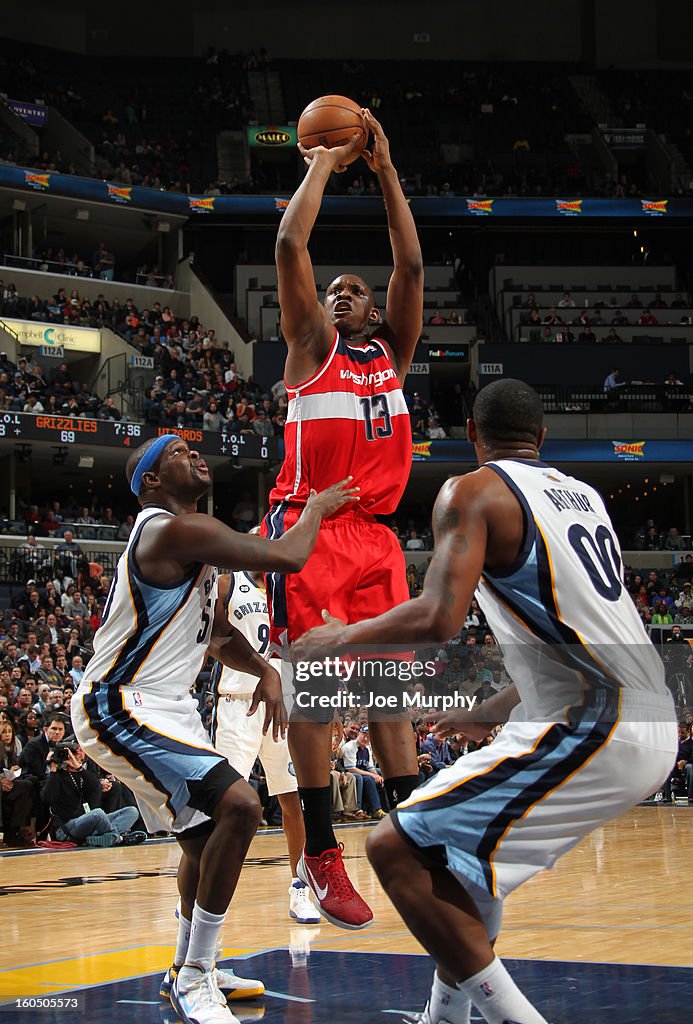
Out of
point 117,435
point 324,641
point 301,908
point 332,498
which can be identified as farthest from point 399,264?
point 117,435

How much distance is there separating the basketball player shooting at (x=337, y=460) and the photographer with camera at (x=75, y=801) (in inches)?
312

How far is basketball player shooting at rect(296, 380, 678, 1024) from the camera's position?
10.5 feet

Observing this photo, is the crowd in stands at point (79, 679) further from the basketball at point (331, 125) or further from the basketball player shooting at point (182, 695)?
the basketball at point (331, 125)

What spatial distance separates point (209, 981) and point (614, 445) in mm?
27610

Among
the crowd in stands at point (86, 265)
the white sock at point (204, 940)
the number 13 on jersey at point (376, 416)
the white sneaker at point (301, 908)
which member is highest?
the crowd in stands at point (86, 265)

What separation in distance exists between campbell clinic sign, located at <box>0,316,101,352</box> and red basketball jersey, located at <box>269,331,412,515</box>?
2679 centimetres

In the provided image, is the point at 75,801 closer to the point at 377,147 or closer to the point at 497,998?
the point at 377,147

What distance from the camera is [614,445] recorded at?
101 ft

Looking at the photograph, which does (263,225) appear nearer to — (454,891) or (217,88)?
(217,88)

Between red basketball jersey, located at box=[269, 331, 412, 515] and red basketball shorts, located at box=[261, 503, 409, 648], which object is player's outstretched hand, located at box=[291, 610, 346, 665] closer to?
red basketball shorts, located at box=[261, 503, 409, 648]

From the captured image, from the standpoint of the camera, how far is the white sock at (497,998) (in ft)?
10.3

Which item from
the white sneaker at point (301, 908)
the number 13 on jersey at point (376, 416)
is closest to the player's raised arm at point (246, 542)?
the number 13 on jersey at point (376, 416)

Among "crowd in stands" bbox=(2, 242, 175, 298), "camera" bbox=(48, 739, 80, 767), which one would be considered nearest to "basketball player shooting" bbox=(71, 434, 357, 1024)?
"camera" bbox=(48, 739, 80, 767)

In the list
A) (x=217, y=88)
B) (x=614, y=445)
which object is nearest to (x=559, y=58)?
(x=217, y=88)
